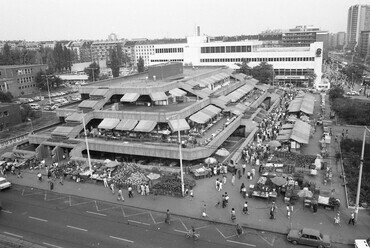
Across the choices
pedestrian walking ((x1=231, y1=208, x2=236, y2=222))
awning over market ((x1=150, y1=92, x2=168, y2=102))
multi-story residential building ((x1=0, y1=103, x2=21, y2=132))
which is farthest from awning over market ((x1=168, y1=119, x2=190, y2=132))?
multi-story residential building ((x1=0, y1=103, x2=21, y2=132))

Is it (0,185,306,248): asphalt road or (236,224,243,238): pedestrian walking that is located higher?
(236,224,243,238): pedestrian walking

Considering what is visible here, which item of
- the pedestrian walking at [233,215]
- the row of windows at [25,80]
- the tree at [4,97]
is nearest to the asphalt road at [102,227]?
the pedestrian walking at [233,215]

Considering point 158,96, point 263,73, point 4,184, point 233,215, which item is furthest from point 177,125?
point 263,73

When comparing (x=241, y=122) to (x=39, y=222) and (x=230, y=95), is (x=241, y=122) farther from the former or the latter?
(x=39, y=222)

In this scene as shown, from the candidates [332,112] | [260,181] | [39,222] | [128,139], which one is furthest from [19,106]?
[332,112]

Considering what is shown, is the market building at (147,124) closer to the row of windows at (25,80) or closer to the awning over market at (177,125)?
the awning over market at (177,125)

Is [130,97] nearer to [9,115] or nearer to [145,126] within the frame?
[145,126]

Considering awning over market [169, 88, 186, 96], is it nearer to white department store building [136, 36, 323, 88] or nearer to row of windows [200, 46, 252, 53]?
white department store building [136, 36, 323, 88]
